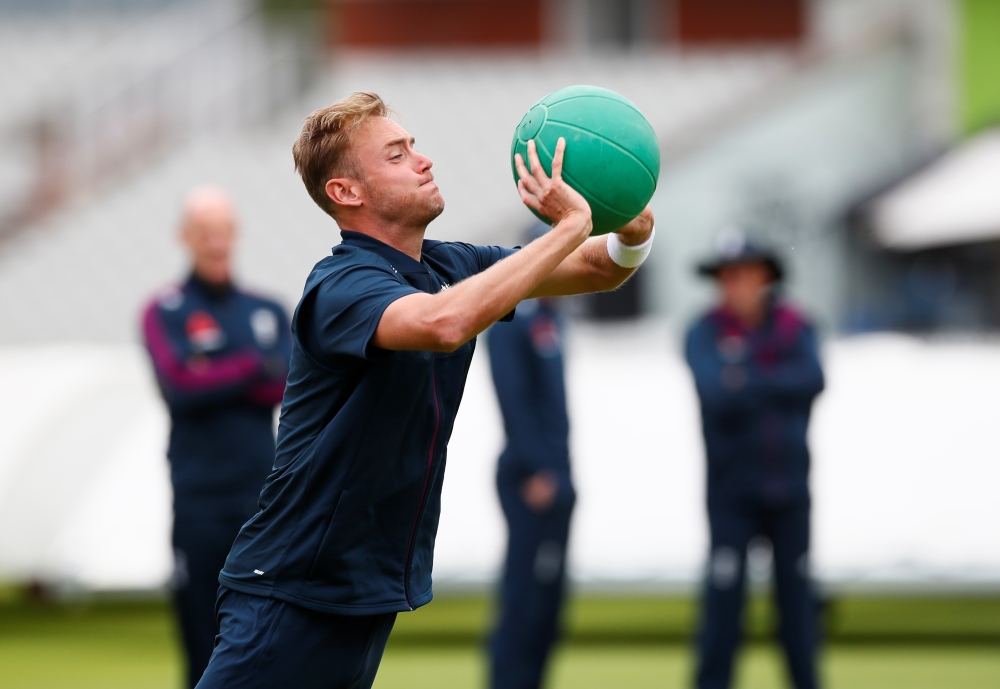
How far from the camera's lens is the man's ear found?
12.1ft

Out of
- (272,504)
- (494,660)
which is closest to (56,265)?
(494,660)

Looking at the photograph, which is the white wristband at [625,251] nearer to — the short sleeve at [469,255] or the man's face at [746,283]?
the short sleeve at [469,255]

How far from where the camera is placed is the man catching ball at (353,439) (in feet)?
11.5

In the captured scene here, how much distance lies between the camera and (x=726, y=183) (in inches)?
719

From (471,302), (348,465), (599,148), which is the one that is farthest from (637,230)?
(348,465)

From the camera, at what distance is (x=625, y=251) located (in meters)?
4.06

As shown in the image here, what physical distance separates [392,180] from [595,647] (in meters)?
6.06

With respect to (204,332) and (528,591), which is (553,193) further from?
(528,591)

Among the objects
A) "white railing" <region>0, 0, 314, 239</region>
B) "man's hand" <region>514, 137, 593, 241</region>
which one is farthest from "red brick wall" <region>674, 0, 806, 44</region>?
"man's hand" <region>514, 137, 593, 241</region>

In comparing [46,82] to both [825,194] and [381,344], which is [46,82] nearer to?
[825,194]

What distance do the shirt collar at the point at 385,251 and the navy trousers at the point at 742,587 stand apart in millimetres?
3295

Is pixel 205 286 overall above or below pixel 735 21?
below

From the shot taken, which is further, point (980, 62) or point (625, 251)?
point (980, 62)

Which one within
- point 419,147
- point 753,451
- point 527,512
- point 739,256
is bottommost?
point 527,512
